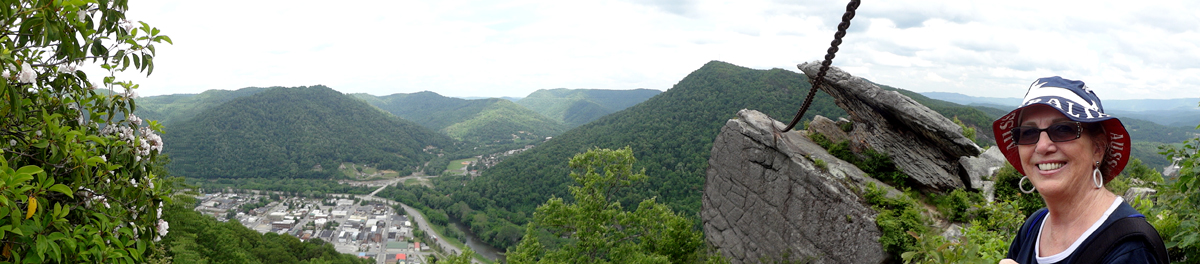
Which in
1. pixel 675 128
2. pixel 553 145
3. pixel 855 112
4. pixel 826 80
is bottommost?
pixel 553 145

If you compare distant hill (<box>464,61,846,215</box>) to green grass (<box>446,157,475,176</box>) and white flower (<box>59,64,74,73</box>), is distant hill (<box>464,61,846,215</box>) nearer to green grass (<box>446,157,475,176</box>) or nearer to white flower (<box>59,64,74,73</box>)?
white flower (<box>59,64,74,73</box>)

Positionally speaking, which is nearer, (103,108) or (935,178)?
(103,108)

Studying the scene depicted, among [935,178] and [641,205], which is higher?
[935,178]

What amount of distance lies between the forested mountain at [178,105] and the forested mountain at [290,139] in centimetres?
1392

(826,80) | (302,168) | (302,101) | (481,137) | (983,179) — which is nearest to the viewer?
(983,179)

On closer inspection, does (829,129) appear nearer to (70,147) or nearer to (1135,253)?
(1135,253)

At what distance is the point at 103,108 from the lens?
3.14 meters

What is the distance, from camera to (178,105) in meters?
154

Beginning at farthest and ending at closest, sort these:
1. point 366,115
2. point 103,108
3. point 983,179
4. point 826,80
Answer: point 366,115
point 826,80
point 983,179
point 103,108

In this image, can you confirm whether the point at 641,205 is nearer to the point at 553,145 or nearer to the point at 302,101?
the point at 553,145

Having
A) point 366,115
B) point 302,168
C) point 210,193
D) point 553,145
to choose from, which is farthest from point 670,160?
point 366,115

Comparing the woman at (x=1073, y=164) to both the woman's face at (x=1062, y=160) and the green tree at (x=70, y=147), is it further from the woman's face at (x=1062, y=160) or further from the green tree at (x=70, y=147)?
the green tree at (x=70, y=147)

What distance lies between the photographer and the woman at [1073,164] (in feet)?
4.80

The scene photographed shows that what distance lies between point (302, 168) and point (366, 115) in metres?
41.3
